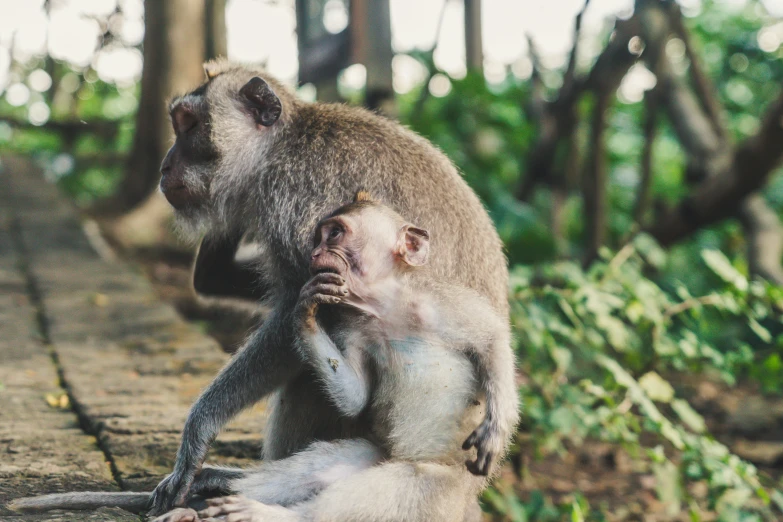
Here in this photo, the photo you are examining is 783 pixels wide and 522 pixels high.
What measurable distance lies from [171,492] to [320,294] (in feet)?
2.64

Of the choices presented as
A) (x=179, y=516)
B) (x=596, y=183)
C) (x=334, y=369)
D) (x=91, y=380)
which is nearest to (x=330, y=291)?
(x=334, y=369)

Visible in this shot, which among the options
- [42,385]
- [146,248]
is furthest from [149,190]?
[42,385]

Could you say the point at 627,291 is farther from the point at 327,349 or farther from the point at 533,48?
the point at 533,48

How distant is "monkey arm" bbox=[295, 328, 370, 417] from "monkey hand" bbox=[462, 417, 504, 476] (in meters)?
0.36

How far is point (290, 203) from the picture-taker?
285 cm

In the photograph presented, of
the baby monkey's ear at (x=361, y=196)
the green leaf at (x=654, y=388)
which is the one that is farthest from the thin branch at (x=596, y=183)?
the baby monkey's ear at (x=361, y=196)

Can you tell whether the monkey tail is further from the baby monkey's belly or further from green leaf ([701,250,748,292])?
green leaf ([701,250,748,292])

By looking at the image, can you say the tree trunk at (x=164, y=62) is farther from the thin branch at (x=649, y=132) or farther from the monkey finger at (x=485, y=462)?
the monkey finger at (x=485, y=462)

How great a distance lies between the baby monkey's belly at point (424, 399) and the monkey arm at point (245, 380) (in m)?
0.40

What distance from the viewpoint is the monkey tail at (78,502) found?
96.3 inches

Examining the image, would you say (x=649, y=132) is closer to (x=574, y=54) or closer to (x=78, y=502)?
(x=574, y=54)

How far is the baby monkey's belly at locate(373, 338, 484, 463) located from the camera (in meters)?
2.46

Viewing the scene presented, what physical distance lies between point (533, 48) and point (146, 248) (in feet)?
13.3

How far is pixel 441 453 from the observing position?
2.47 m
